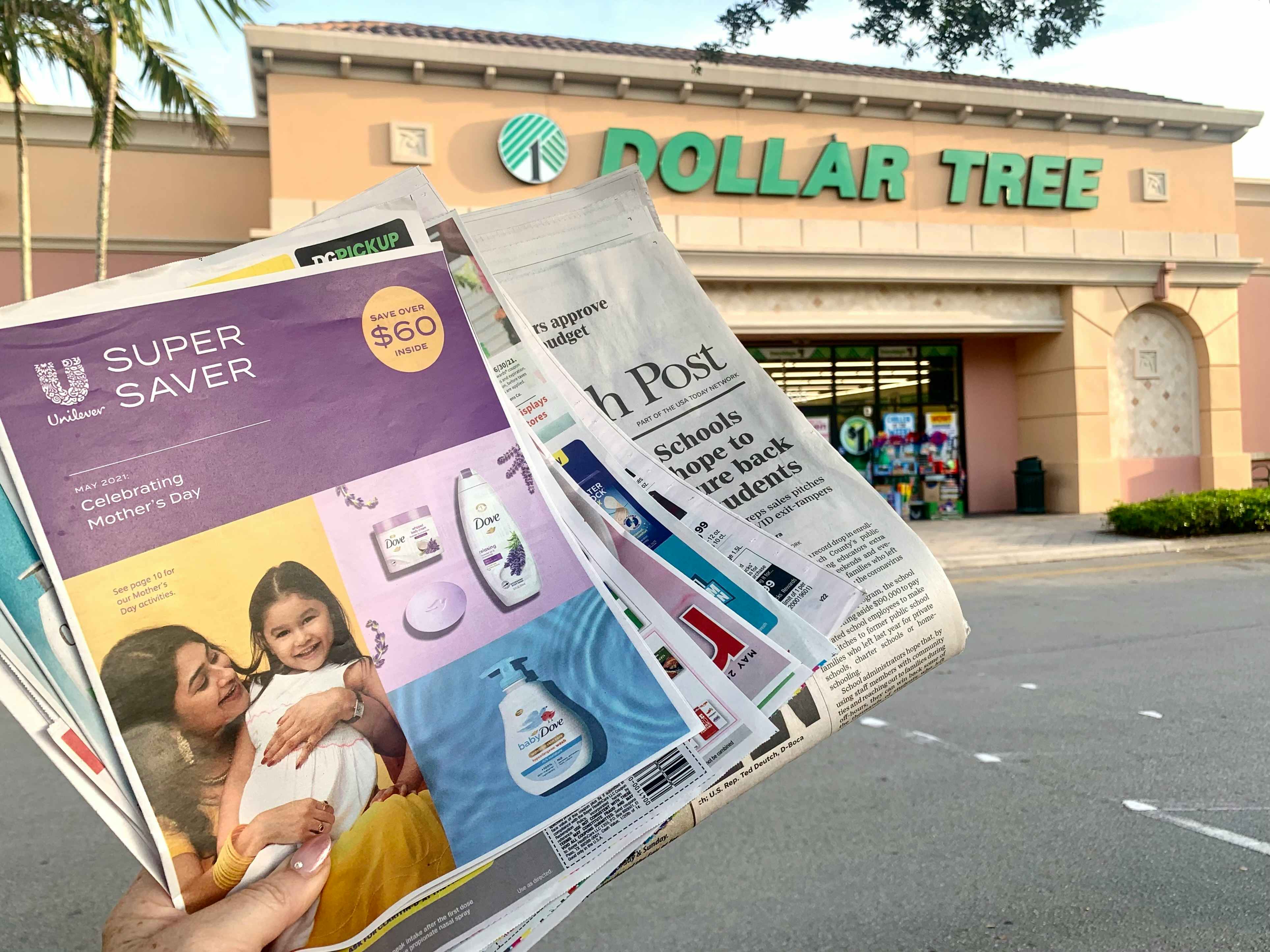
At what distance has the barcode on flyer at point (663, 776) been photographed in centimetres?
69

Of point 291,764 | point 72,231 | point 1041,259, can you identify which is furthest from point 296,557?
point 1041,259

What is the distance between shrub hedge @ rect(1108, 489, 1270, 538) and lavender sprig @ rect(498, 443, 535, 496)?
1163 cm

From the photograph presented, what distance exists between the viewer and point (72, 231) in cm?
1152

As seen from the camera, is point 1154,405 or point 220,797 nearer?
point 220,797

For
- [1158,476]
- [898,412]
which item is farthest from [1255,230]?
[898,412]

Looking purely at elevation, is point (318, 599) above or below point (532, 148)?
below

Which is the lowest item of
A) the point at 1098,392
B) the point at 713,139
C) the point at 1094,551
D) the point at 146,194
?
the point at 1094,551

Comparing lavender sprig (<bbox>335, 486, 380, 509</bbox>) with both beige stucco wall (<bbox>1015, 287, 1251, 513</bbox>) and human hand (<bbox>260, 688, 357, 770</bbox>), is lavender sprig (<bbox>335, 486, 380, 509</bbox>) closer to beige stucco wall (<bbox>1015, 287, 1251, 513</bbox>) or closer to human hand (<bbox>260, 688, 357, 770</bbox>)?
human hand (<bbox>260, 688, 357, 770</bbox>)

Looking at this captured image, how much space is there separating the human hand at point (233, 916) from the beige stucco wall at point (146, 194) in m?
12.4

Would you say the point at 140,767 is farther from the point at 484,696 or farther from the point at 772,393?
the point at 772,393

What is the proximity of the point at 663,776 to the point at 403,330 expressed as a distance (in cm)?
42

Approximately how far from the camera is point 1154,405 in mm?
13883

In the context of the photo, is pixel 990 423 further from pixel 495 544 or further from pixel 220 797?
pixel 220 797

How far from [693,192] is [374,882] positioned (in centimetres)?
1203
